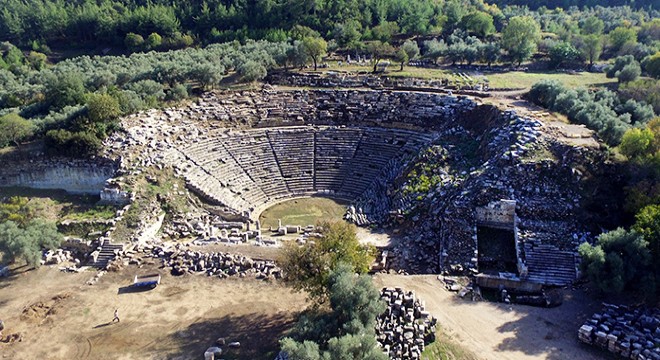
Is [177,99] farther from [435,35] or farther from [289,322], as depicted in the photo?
[435,35]

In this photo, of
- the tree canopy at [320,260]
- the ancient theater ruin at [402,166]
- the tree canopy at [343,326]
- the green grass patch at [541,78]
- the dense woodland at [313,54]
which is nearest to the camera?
the tree canopy at [343,326]

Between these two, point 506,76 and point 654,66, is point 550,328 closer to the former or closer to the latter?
point 506,76

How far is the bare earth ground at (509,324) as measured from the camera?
21281 millimetres

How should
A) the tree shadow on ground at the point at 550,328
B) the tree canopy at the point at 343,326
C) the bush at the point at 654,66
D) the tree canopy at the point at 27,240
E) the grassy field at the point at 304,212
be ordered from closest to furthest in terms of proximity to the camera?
the tree canopy at the point at 343,326
the tree shadow on ground at the point at 550,328
the tree canopy at the point at 27,240
the grassy field at the point at 304,212
the bush at the point at 654,66

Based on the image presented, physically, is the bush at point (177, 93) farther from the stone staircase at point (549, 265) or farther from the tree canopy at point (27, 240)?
the stone staircase at point (549, 265)

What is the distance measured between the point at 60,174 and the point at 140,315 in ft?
57.7


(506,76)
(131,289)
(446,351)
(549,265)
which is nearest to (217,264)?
(131,289)

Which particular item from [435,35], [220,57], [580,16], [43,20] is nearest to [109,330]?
[220,57]

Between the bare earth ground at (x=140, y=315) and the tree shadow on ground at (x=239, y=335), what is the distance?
47mm

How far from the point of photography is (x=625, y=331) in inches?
842

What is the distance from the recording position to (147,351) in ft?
73.2

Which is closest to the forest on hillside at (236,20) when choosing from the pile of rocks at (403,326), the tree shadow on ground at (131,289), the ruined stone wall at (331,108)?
the ruined stone wall at (331,108)

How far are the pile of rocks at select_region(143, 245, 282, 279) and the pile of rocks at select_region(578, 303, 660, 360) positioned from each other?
16.6 metres

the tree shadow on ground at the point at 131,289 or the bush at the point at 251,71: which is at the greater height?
the bush at the point at 251,71
